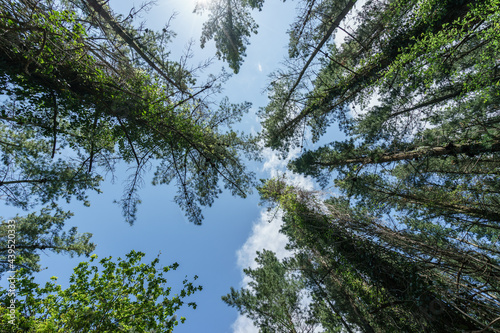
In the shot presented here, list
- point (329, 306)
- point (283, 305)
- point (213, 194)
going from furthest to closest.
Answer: point (329, 306), point (283, 305), point (213, 194)

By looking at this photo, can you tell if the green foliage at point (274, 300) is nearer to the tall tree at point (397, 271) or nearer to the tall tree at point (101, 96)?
the tall tree at point (397, 271)

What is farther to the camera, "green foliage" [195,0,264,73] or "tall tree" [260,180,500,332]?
"green foliage" [195,0,264,73]

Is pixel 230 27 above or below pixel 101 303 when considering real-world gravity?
above

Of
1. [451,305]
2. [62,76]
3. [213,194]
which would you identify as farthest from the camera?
[213,194]

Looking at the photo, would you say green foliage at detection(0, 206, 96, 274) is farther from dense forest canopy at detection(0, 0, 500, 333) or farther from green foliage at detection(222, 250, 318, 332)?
green foliage at detection(222, 250, 318, 332)

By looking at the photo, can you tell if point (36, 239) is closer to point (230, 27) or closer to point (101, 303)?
point (101, 303)

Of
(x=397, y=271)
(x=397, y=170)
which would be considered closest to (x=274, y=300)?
(x=397, y=271)

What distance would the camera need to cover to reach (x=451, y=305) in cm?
334

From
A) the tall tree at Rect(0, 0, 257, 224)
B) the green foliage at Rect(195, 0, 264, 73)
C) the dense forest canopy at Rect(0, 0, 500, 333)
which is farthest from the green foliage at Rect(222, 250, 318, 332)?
the green foliage at Rect(195, 0, 264, 73)

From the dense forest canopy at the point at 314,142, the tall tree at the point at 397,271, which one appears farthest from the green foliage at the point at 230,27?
the tall tree at the point at 397,271

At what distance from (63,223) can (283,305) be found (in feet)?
30.1

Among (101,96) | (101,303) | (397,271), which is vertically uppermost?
(101,96)

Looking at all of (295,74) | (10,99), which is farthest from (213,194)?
(295,74)

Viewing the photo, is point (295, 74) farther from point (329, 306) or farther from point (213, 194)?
point (329, 306)
